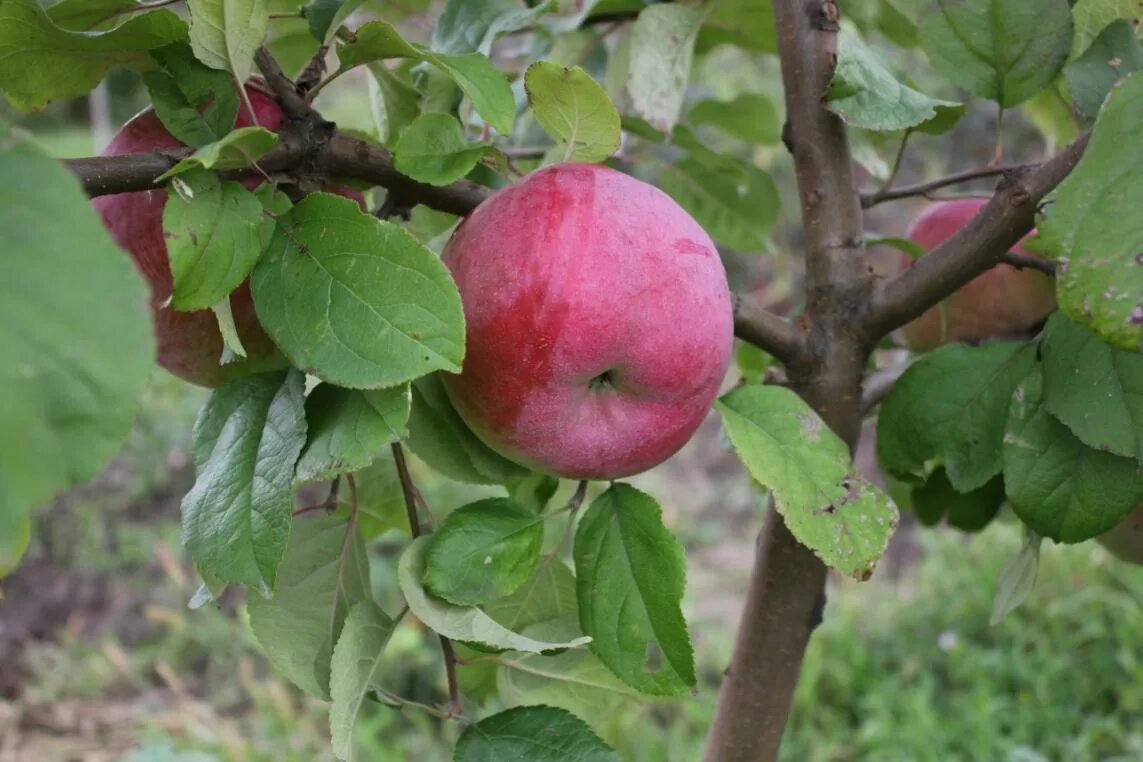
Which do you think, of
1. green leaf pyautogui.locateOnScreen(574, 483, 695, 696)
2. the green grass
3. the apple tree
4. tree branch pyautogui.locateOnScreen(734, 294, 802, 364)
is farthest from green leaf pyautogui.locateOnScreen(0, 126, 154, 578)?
the green grass

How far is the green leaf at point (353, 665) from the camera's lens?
0.55 m

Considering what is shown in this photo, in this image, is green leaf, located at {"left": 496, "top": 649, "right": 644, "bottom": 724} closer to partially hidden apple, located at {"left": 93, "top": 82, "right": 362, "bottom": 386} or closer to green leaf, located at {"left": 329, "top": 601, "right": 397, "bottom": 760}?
green leaf, located at {"left": 329, "top": 601, "right": 397, "bottom": 760}

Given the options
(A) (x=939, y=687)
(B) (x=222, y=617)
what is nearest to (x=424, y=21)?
(A) (x=939, y=687)

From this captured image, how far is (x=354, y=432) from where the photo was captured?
0.52m

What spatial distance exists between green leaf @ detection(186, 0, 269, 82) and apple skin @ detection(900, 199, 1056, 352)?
0.53 metres

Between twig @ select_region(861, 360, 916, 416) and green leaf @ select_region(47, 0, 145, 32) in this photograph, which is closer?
green leaf @ select_region(47, 0, 145, 32)

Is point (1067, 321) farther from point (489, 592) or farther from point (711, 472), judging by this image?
point (711, 472)

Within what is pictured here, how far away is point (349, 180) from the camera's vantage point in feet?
2.03

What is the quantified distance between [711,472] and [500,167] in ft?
11.1

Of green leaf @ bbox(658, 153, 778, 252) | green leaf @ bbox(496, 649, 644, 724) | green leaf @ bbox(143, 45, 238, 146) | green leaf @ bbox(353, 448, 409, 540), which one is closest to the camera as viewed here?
green leaf @ bbox(143, 45, 238, 146)

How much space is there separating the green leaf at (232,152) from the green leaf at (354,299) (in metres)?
0.03

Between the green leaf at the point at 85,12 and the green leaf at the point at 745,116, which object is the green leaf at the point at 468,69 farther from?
the green leaf at the point at 745,116

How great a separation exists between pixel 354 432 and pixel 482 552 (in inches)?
4.4

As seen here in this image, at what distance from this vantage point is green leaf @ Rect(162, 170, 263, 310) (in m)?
0.49
